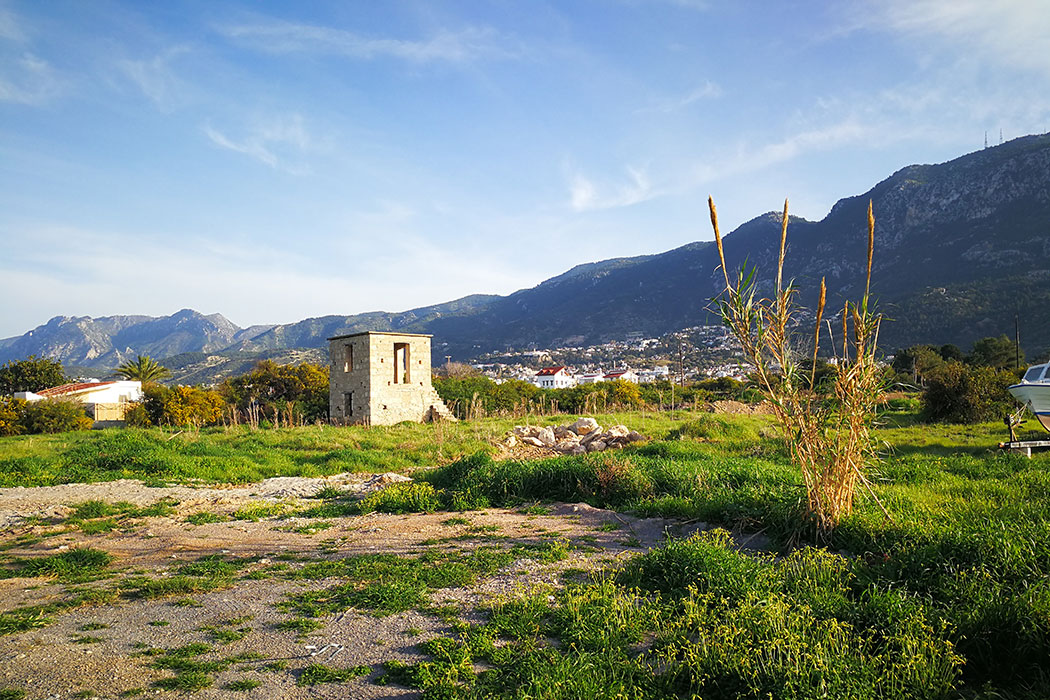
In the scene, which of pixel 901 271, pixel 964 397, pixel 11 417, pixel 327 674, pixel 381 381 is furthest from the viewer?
pixel 901 271

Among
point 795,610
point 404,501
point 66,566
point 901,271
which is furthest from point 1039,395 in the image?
point 901,271

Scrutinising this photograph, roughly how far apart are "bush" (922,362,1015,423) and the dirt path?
15.5m

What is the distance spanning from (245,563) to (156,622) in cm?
166

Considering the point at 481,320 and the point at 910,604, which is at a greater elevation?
the point at 481,320

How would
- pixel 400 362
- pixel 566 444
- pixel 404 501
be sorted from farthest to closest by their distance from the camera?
pixel 400 362 < pixel 566 444 < pixel 404 501

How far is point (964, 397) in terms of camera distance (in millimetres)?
17781


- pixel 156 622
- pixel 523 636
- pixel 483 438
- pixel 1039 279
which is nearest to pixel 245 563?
pixel 156 622

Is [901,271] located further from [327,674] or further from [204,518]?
[327,674]

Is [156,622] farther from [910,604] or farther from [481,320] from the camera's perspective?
[481,320]

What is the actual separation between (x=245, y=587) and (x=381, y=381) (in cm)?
1917

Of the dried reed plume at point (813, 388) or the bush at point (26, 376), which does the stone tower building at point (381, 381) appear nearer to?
the dried reed plume at point (813, 388)

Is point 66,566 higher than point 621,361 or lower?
lower

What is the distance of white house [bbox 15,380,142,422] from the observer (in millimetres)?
32750

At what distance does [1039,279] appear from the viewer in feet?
183
